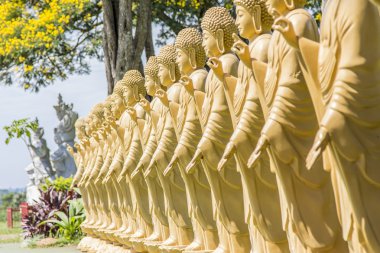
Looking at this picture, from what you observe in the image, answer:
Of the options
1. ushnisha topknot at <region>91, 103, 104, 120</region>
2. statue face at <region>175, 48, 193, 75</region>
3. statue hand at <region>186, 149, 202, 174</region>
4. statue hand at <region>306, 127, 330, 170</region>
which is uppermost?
ushnisha topknot at <region>91, 103, 104, 120</region>

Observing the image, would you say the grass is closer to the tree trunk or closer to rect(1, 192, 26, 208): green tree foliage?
the tree trunk

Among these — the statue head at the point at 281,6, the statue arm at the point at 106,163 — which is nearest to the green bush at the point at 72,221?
the statue arm at the point at 106,163

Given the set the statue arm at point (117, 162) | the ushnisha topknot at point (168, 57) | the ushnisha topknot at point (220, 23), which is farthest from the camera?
the statue arm at point (117, 162)

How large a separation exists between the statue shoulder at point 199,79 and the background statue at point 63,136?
18.7 meters

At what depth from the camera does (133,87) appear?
37.9 feet

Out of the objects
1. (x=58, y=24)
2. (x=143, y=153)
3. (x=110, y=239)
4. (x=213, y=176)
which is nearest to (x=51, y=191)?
(x=58, y=24)

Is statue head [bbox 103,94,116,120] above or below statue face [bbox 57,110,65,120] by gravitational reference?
below

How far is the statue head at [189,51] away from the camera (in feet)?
28.8

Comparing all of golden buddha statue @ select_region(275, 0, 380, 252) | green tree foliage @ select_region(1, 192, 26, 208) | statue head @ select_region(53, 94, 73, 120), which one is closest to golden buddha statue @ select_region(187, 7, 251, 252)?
golden buddha statue @ select_region(275, 0, 380, 252)

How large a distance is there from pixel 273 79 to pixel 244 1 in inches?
43.8

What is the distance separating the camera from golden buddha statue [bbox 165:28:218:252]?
844 centimetres

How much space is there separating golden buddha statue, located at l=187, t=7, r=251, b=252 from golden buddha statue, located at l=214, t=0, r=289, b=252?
1.77ft

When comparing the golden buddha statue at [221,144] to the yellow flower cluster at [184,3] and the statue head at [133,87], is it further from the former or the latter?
the yellow flower cluster at [184,3]

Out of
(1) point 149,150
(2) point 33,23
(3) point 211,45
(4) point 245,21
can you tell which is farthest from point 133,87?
(2) point 33,23
